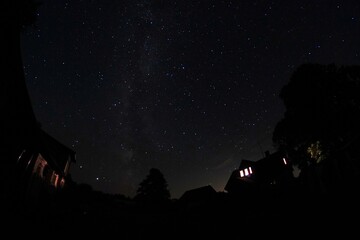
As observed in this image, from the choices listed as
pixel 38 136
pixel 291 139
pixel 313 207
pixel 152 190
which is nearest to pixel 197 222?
pixel 313 207

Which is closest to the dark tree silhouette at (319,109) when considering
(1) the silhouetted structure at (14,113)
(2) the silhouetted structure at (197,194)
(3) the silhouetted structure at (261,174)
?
(3) the silhouetted structure at (261,174)

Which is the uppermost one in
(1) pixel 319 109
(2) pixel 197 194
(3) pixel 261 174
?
(1) pixel 319 109

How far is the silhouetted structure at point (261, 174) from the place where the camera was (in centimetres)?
4006

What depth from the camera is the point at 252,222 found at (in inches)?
278

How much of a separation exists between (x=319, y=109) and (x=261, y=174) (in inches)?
750

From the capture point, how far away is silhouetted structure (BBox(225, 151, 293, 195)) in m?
40.1

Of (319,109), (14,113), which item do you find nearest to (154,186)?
(319,109)

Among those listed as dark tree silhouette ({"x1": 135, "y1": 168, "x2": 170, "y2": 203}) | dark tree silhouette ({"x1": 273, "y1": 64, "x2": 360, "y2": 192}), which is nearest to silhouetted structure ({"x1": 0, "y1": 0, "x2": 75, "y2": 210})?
dark tree silhouette ({"x1": 273, "y1": 64, "x2": 360, "y2": 192})

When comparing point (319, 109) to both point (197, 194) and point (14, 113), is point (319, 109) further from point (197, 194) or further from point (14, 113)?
point (14, 113)

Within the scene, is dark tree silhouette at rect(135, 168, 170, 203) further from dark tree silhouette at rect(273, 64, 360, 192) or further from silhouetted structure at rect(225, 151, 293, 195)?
dark tree silhouette at rect(273, 64, 360, 192)

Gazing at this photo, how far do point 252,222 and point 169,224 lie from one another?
255 cm

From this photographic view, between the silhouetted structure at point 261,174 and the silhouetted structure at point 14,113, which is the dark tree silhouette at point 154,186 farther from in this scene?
the silhouetted structure at point 14,113

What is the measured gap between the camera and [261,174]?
42.5 metres

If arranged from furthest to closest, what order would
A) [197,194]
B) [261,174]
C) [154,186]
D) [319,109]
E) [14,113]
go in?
[154,186]
[261,174]
[197,194]
[319,109]
[14,113]
